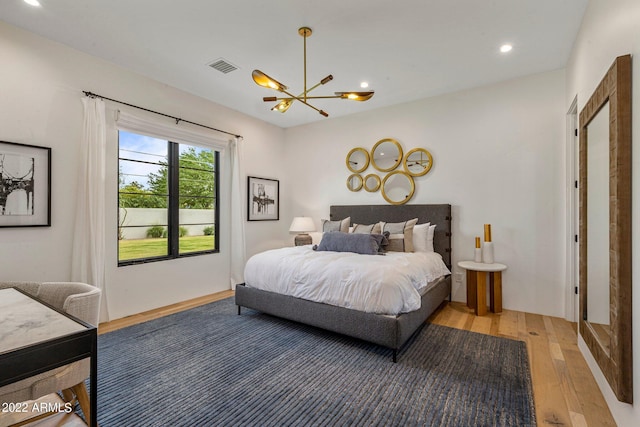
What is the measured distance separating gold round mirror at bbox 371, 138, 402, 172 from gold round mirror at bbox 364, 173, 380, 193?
143mm

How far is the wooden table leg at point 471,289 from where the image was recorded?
3652mm

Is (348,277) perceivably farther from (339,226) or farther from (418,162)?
(418,162)

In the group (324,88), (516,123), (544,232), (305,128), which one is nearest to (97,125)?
(324,88)

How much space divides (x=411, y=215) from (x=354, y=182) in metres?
1.14

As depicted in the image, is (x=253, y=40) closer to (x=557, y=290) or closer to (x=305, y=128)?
(x=305, y=128)

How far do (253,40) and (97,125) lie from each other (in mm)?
1878

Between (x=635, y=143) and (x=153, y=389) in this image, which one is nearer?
(x=635, y=143)

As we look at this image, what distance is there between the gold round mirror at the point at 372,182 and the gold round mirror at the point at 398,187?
0.37 ft

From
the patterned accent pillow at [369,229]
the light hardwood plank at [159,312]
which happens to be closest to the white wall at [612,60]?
the patterned accent pillow at [369,229]

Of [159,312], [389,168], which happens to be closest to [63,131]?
[159,312]

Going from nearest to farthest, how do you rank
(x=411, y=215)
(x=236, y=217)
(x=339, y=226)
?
(x=411, y=215) < (x=339, y=226) < (x=236, y=217)

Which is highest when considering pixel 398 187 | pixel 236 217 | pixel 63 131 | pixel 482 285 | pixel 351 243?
pixel 63 131

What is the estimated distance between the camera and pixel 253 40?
290 cm

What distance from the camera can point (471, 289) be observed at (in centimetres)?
370
